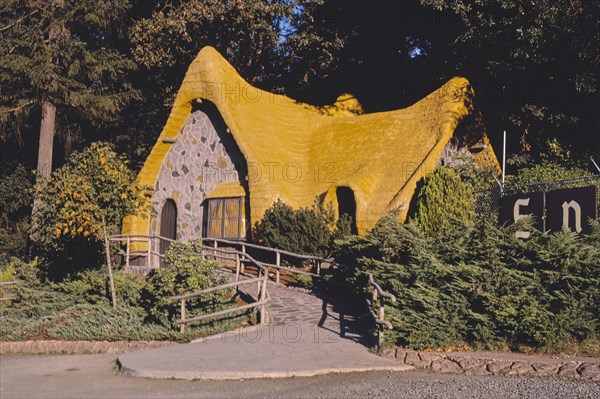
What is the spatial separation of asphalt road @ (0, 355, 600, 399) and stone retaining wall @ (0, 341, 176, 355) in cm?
208

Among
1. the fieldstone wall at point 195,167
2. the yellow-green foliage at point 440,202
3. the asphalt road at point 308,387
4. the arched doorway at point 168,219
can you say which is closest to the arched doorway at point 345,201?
the fieldstone wall at point 195,167

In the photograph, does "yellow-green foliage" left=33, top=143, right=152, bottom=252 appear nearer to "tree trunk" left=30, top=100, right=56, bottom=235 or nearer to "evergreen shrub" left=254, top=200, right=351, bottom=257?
"evergreen shrub" left=254, top=200, right=351, bottom=257

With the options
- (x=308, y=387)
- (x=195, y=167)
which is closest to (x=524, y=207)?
(x=308, y=387)

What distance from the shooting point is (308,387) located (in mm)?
9133

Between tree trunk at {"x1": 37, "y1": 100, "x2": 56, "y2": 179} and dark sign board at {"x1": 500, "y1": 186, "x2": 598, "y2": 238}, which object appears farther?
tree trunk at {"x1": 37, "y1": 100, "x2": 56, "y2": 179}

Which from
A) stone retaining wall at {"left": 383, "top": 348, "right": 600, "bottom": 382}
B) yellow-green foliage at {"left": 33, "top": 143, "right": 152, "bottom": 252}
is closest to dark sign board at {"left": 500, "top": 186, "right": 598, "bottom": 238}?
stone retaining wall at {"left": 383, "top": 348, "right": 600, "bottom": 382}

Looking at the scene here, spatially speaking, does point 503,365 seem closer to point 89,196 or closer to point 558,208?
point 558,208

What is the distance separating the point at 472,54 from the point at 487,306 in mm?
14074

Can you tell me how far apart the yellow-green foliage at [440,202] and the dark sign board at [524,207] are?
2.23 metres

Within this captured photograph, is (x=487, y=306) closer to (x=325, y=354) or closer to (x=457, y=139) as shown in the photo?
(x=325, y=354)

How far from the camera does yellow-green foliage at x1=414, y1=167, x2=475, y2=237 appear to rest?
1636 cm

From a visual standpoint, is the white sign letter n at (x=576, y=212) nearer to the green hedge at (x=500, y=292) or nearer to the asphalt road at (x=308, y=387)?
the green hedge at (x=500, y=292)

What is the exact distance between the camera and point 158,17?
28.0m

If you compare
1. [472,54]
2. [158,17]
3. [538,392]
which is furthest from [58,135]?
[538,392]
